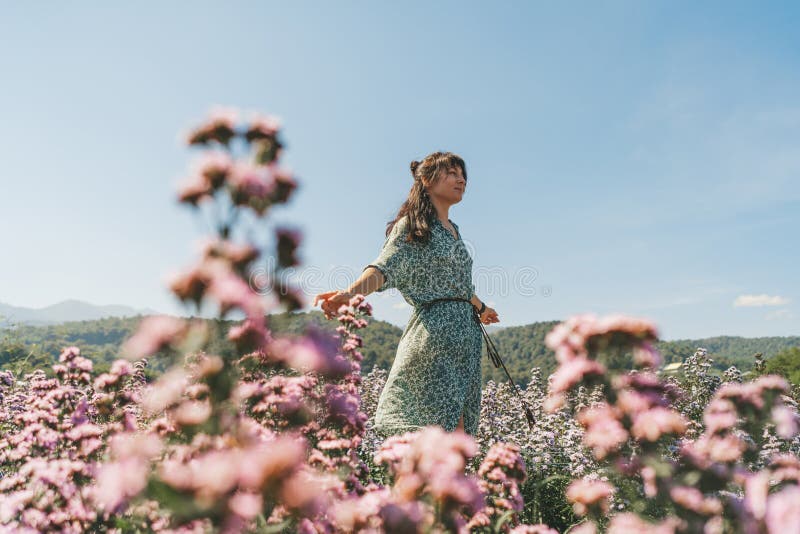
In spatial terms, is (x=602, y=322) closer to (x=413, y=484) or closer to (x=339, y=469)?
(x=413, y=484)

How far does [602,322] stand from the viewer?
5.23 feet

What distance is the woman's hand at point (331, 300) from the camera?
10.2 ft

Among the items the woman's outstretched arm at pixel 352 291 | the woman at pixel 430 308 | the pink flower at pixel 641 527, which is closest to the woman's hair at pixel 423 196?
the woman at pixel 430 308

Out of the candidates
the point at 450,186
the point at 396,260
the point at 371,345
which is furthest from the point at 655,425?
the point at 371,345

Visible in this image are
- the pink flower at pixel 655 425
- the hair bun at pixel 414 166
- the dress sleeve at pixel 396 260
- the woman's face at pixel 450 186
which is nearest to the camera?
the pink flower at pixel 655 425

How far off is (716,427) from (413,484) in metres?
1.12

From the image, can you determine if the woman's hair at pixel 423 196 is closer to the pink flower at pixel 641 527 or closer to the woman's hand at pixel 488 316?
the woman's hand at pixel 488 316

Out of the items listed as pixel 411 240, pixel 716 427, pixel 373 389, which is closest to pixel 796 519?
pixel 716 427

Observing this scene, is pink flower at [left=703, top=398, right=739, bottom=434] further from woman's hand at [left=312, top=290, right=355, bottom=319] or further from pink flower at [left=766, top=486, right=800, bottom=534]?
woman's hand at [left=312, top=290, right=355, bottom=319]

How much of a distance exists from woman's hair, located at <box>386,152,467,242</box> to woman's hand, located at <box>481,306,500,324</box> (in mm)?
1144

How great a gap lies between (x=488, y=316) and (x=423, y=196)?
137 centimetres

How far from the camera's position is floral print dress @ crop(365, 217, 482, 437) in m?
3.44

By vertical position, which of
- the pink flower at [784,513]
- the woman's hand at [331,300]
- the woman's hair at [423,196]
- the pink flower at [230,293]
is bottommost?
the pink flower at [784,513]

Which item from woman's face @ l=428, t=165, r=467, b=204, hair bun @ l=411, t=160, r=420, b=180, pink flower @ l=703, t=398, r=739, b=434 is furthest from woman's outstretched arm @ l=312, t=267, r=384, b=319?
pink flower @ l=703, t=398, r=739, b=434
